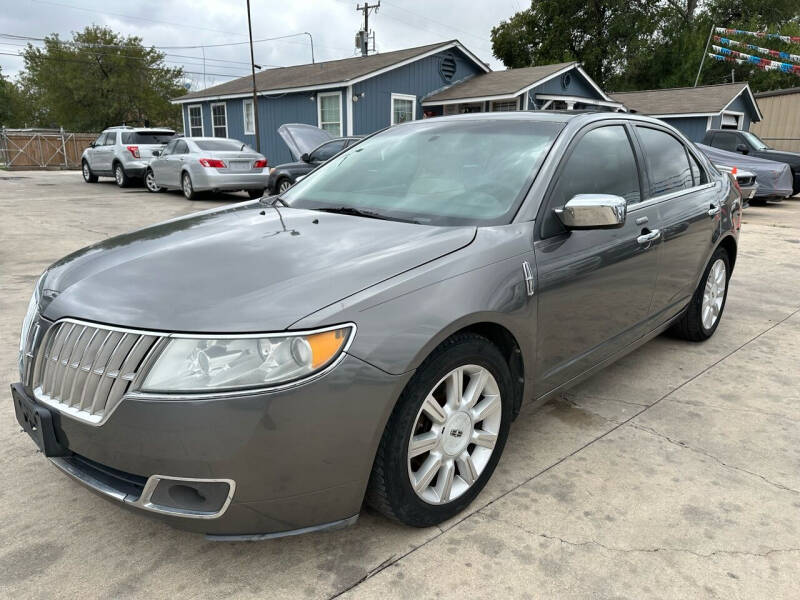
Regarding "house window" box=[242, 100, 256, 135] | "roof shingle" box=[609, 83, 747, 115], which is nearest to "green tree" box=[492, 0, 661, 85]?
"roof shingle" box=[609, 83, 747, 115]

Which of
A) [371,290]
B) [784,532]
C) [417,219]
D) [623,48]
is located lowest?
[784,532]

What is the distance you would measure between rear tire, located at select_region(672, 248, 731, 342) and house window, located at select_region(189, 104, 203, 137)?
24.1 metres

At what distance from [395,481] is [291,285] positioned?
0.75 meters

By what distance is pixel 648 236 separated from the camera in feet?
10.7

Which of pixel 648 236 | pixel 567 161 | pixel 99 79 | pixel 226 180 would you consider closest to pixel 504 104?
pixel 226 180

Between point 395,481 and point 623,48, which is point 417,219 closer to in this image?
point 395,481

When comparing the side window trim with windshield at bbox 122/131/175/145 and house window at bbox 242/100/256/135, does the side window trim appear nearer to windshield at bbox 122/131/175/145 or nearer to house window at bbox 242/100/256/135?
windshield at bbox 122/131/175/145

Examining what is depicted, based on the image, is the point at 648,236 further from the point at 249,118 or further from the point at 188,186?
the point at 249,118

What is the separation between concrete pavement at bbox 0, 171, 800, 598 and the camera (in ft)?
6.61

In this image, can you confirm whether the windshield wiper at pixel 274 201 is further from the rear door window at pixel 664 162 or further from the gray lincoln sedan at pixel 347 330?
the rear door window at pixel 664 162

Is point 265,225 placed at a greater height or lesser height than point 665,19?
lesser

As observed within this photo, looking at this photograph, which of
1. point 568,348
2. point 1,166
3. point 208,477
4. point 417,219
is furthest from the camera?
point 1,166

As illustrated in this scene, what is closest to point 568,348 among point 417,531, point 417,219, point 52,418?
point 417,219

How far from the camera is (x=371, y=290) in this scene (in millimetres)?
1964
